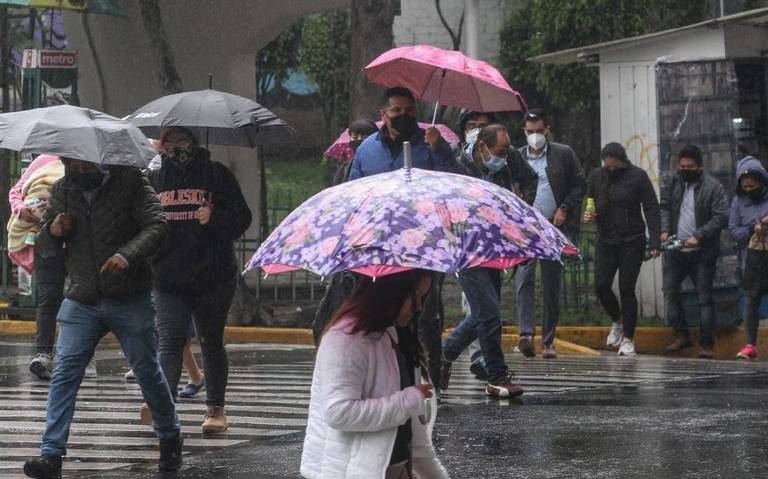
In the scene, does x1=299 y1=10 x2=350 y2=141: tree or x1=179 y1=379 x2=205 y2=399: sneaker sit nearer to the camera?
x1=179 y1=379 x2=205 y2=399: sneaker

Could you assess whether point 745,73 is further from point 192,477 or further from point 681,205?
point 192,477

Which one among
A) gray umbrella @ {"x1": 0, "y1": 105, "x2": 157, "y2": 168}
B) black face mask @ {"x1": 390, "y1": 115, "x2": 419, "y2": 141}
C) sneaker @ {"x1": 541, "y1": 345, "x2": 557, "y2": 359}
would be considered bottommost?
sneaker @ {"x1": 541, "y1": 345, "x2": 557, "y2": 359}

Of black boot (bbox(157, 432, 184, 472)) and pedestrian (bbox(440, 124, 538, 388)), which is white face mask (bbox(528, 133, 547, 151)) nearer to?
pedestrian (bbox(440, 124, 538, 388))

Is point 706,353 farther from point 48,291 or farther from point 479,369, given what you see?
point 48,291

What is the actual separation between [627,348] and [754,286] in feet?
4.12

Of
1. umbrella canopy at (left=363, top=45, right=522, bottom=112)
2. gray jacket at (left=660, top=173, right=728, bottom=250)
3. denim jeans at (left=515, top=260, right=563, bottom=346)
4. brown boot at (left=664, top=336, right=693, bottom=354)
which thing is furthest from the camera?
brown boot at (left=664, top=336, right=693, bottom=354)

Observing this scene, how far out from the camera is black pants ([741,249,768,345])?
15016 millimetres

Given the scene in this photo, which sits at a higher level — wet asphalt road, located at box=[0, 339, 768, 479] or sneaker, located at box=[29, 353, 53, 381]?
sneaker, located at box=[29, 353, 53, 381]

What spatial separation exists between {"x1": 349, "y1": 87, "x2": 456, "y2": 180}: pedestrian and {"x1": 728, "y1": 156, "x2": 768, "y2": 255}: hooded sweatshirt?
5.82m

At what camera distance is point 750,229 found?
49.7ft

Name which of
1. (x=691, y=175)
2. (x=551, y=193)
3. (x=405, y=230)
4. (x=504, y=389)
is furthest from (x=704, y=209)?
(x=405, y=230)

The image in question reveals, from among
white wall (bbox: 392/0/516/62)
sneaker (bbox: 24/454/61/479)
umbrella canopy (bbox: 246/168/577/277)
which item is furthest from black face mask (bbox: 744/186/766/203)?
white wall (bbox: 392/0/516/62)

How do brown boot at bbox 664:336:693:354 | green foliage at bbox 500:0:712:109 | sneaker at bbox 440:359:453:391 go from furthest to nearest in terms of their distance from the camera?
green foliage at bbox 500:0:712:109 < brown boot at bbox 664:336:693:354 < sneaker at bbox 440:359:453:391

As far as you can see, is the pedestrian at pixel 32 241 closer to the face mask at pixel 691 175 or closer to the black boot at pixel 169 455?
the black boot at pixel 169 455
